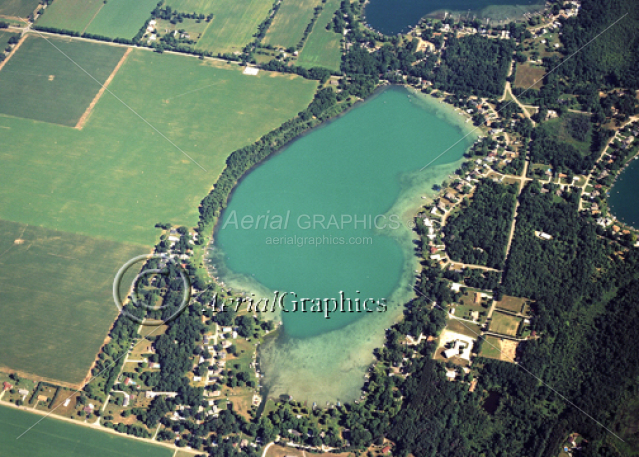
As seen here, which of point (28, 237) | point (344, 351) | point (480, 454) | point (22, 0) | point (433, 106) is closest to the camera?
point (480, 454)

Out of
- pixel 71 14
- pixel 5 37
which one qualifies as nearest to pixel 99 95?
pixel 71 14

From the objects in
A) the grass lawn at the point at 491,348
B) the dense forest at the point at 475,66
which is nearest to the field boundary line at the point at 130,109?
the dense forest at the point at 475,66

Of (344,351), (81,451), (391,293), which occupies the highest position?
(391,293)

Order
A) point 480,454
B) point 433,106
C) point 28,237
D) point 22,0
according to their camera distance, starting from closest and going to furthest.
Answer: point 480,454 → point 28,237 → point 433,106 → point 22,0

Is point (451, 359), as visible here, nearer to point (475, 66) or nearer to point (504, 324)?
point (504, 324)

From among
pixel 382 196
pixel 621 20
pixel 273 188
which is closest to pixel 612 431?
pixel 382 196

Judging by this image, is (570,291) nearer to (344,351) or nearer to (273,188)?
(344,351)

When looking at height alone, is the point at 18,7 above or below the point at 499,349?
above
